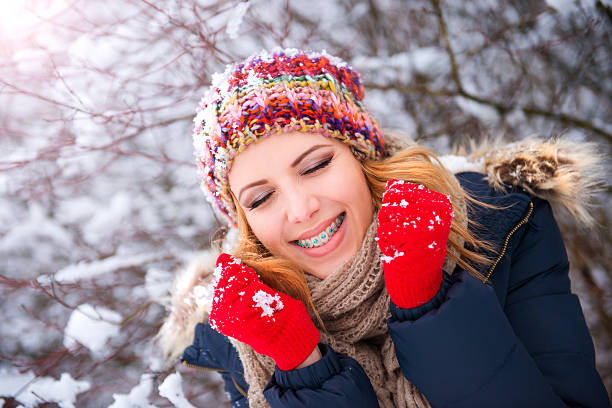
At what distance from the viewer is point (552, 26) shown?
246 centimetres

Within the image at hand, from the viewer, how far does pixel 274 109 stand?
1.39 m

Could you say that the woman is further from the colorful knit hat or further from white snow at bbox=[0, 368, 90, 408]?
white snow at bbox=[0, 368, 90, 408]

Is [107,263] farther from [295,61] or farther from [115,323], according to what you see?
[295,61]

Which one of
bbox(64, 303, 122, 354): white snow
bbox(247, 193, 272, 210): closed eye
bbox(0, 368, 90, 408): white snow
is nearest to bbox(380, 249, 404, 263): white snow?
bbox(247, 193, 272, 210): closed eye

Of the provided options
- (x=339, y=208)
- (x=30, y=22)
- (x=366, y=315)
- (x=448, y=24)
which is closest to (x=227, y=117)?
(x=339, y=208)

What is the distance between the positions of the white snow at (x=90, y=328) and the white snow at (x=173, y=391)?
55cm

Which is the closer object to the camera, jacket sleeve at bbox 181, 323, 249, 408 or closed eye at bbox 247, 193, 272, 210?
closed eye at bbox 247, 193, 272, 210

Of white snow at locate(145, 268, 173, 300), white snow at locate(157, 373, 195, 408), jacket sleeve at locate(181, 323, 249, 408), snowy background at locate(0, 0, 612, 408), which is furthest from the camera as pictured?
white snow at locate(145, 268, 173, 300)

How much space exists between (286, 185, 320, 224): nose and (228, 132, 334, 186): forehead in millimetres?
113

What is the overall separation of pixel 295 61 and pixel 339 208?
0.68 metres

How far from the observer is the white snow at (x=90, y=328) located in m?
2.31

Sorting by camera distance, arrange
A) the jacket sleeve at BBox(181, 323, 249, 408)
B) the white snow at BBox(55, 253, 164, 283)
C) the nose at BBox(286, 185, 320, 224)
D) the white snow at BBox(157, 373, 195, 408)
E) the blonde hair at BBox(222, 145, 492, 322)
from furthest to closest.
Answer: the white snow at BBox(55, 253, 164, 283), the white snow at BBox(157, 373, 195, 408), the jacket sleeve at BBox(181, 323, 249, 408), the blonde hair at BBox(222, 145, 492, 322), the nose at BBox(286, 185, 320, 224)

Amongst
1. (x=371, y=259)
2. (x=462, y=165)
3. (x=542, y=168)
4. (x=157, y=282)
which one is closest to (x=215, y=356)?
(x=157, y=282)

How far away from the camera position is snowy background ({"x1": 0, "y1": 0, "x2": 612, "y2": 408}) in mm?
2266
